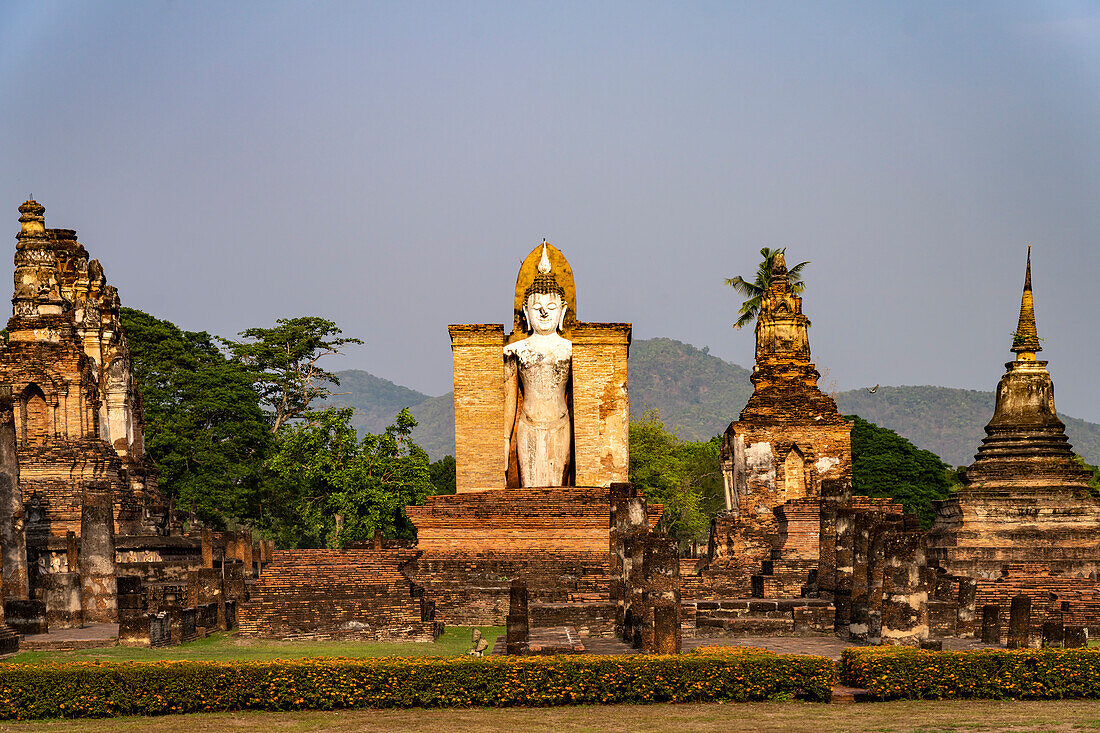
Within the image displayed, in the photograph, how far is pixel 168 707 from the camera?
14531 millimetres

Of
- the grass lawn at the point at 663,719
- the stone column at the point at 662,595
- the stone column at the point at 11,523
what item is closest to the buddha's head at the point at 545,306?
the stone column at the point at 662,595

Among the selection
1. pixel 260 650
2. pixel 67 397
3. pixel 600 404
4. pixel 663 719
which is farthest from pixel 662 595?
pixel 67 397

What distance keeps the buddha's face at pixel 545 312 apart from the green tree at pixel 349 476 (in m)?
21.3

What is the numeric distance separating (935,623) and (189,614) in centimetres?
1265

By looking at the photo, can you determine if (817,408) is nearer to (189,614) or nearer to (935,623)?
(935,623)

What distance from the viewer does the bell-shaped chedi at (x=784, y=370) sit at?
128 ft

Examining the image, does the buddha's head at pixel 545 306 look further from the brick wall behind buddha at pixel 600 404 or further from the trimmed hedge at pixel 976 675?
the trimmed hedge at pixel 976 675

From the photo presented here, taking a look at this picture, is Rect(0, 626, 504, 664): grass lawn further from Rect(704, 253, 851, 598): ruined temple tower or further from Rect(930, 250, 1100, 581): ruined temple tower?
Rect(704, 253, 851, 598): ruined temple tower

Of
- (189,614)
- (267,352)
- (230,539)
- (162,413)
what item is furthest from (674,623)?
(267,352)

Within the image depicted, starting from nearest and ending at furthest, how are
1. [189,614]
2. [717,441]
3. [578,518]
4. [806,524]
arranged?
[189,614]
[578,518]
[806,524]
[717,441]

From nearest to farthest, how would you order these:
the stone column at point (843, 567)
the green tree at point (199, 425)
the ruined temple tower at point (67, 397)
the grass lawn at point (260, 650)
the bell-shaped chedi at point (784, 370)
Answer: the grass lawn at point (260, 650) → the stone column at point (843, 567) → the ruined temple tower at point (67, 397) → the bell-shaped chedi at point (784, 370) → the green tree at point (199, 425)

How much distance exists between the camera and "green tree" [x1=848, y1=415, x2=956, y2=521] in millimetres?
60781

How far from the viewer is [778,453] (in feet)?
127

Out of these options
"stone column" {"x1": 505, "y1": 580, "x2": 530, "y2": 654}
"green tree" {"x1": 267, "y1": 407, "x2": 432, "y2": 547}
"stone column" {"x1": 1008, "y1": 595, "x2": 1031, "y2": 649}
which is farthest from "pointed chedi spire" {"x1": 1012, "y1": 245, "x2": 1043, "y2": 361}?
"green tree" {"x1": 267, "y1": 407, "x2": 432, "y2": 547}
